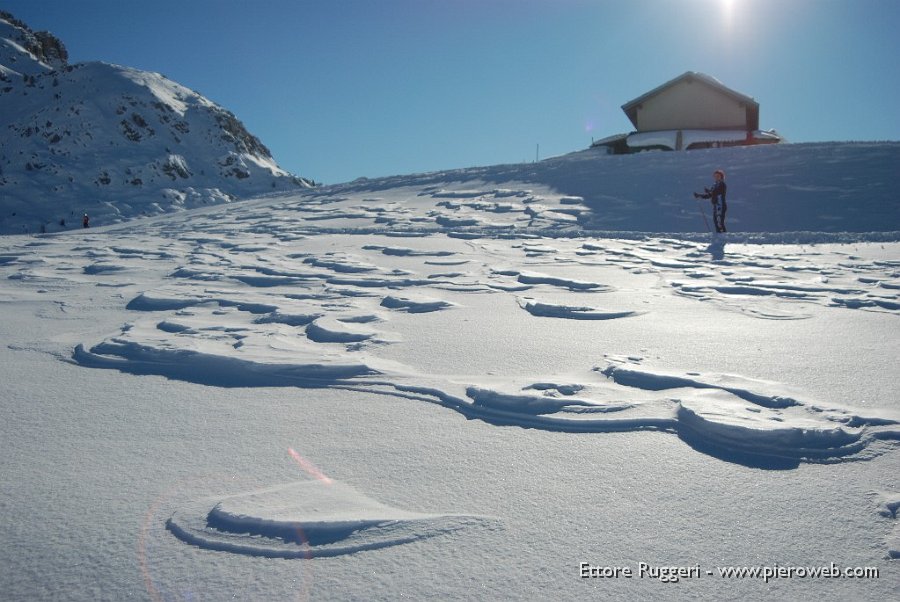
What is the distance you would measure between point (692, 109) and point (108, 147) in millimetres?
29459

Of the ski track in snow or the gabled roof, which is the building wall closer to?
the gabled roof

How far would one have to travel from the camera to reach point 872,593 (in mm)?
1313

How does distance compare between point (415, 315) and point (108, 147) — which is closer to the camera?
point (415, 315)

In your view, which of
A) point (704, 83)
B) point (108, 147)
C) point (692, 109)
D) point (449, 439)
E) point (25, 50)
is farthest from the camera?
point (25, 50)

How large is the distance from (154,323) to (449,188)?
1094 centimetres

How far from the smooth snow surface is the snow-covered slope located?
24.0 m

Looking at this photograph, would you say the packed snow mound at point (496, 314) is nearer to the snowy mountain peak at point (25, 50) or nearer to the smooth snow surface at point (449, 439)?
the smooth snow surface at point (449, 439)

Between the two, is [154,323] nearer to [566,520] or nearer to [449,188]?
[566,520]

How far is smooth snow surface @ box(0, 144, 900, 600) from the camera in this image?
4.63ft

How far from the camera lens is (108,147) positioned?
30.3m

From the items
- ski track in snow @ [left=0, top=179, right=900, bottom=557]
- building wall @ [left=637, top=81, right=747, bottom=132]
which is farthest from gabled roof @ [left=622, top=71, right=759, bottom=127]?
ski track in snow @ [left=0, top=179, right=900, bottom=557]

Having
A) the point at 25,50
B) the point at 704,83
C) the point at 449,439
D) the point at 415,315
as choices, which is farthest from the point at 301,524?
the point at 25,50

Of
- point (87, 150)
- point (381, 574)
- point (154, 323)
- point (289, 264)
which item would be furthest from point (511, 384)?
point (87, 150)

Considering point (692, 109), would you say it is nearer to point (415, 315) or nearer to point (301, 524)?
point (415, 315)
